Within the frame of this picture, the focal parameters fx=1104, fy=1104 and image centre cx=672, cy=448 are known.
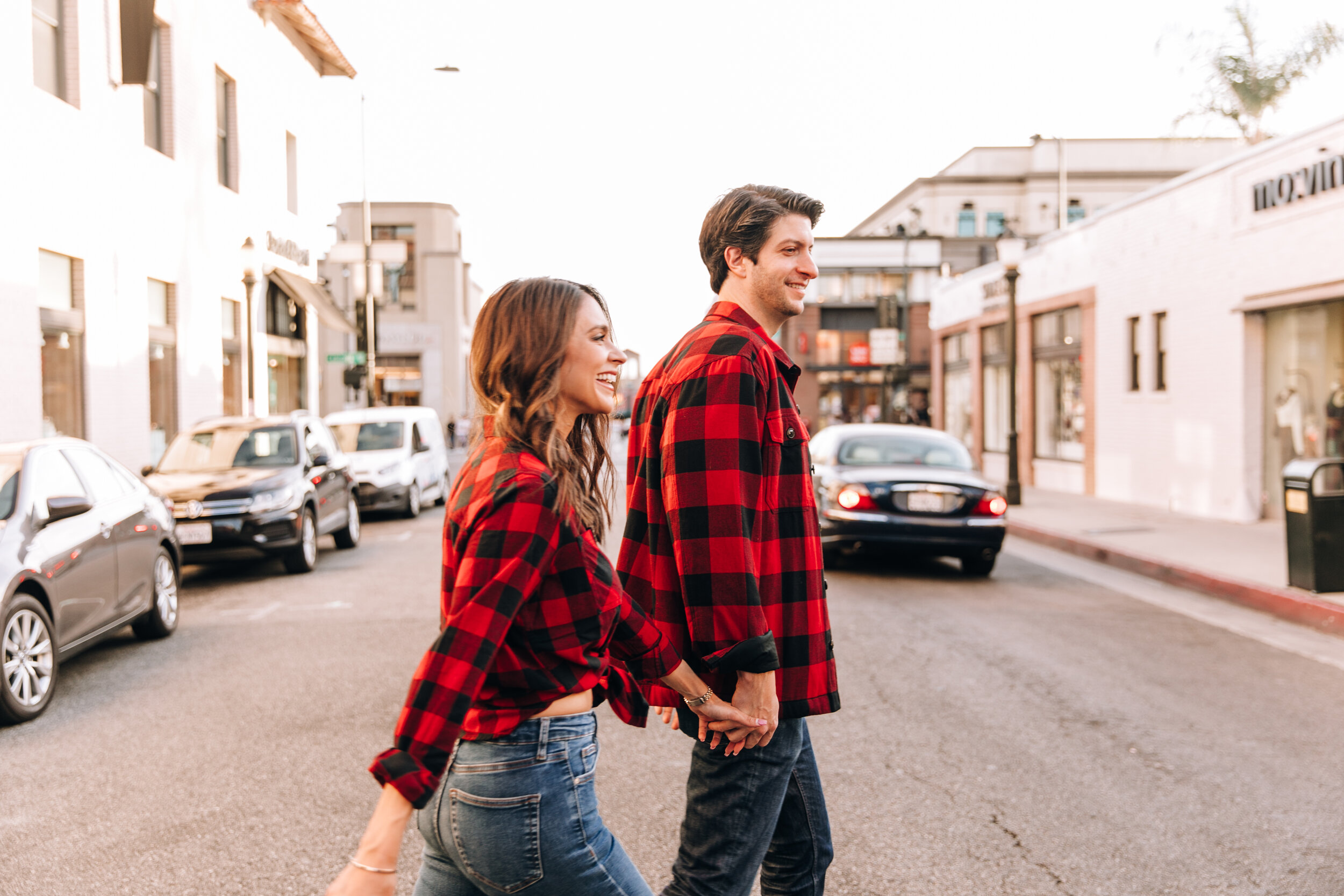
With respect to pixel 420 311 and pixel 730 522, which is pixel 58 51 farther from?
pixel 420 311

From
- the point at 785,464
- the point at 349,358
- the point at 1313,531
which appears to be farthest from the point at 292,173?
the point at 785,464

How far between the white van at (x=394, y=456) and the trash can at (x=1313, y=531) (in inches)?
469

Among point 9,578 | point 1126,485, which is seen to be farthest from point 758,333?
point 1126,485

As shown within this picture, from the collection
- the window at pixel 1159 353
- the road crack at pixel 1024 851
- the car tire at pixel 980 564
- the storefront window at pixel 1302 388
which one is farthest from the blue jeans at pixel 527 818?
the window at pixel 1159 353

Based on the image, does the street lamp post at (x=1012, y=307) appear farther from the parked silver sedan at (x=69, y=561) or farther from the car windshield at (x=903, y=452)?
the parked silver sedan at (x=69, y=561)

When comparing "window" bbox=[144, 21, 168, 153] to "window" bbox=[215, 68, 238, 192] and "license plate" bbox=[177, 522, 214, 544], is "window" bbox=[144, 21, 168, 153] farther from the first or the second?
"license plate" bbox=[177, 522, 214, 544]

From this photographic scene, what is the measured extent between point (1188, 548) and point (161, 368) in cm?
1565

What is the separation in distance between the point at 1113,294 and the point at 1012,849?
55.5ft

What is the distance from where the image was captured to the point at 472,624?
5.59ft

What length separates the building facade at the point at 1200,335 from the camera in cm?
1355

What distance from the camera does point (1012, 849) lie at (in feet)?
12.4

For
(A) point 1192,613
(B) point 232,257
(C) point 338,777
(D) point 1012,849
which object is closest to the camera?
(D) point 1012,849

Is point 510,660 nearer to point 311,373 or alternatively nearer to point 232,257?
point 232,257

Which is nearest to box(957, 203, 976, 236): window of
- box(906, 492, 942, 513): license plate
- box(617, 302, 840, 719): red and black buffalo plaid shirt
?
box(906, 492, 942, 513): license plate
